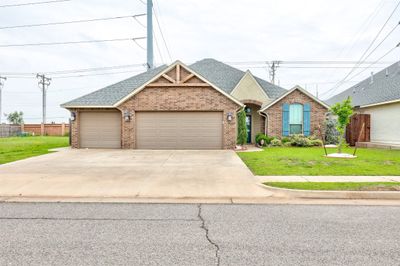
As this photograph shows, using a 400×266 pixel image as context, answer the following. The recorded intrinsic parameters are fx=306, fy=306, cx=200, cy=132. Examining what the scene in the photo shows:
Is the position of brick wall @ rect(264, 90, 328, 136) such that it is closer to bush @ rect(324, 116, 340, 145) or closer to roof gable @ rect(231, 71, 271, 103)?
bush @ rect(324, 116, 340, 145)

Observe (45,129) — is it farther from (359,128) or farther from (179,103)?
(359,128)

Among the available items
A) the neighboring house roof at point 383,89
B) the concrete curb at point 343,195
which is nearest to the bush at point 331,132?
the neighboring house roof at point 383,89

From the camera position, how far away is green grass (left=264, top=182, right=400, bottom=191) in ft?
25.3

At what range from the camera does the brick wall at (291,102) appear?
75.6 feet

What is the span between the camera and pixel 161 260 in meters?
3.86

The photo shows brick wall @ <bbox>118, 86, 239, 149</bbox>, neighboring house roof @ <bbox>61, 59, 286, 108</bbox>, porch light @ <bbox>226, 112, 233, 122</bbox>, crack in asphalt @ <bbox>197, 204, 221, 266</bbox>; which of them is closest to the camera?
crack in asphalt @ <bbox>197, 204, 221, 266</bbox>

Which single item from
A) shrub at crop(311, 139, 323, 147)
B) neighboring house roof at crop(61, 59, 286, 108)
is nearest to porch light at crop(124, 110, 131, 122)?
neighboring house roof at crop(61, 59, 286, 108)

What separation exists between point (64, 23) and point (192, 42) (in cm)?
1289

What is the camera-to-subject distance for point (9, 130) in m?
40.7

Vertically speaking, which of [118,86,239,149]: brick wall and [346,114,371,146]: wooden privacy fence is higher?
[118,86,239,149]: brick wall

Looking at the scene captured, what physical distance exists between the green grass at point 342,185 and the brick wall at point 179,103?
11.1 meters

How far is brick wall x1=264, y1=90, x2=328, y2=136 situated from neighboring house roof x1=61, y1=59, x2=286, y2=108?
9.76 feet

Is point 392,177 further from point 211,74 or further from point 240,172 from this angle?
point 211,74

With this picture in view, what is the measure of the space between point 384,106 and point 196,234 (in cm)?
2132
